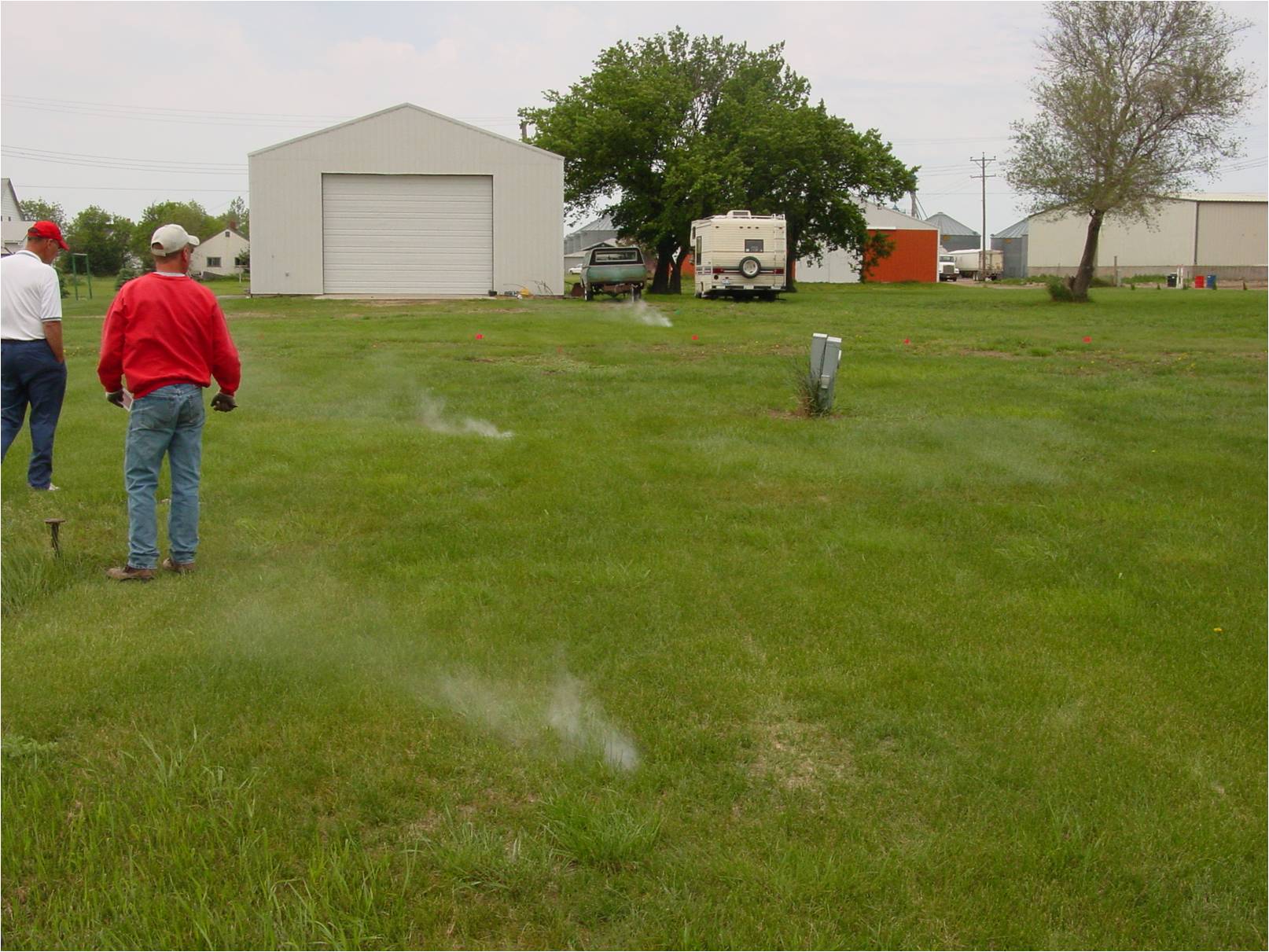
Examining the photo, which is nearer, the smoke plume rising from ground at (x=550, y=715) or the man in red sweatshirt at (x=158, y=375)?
the smoke plume rising from ground at (x=550, y=715)

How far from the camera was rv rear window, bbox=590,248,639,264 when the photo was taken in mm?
37594

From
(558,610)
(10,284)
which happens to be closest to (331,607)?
→ (558,610)

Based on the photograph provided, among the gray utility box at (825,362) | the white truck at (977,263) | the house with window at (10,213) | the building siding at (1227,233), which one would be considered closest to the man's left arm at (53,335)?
the gray utility box at (825,362)

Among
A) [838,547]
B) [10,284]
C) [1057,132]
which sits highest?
[1057,132]

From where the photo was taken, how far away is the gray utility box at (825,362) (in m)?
11.5

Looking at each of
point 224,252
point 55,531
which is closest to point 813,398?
point 55,531

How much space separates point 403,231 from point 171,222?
62.6m

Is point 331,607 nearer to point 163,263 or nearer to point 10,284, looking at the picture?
point 163,263

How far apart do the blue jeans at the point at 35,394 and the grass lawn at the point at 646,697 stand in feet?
0.95

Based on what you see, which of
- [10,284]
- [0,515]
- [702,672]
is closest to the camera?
[702,672]

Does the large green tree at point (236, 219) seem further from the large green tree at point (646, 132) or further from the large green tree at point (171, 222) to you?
the large green tree at point (646, 132)

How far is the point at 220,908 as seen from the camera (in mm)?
3162

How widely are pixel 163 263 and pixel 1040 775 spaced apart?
189 inches

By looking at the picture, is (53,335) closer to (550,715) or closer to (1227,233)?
(550,715)
